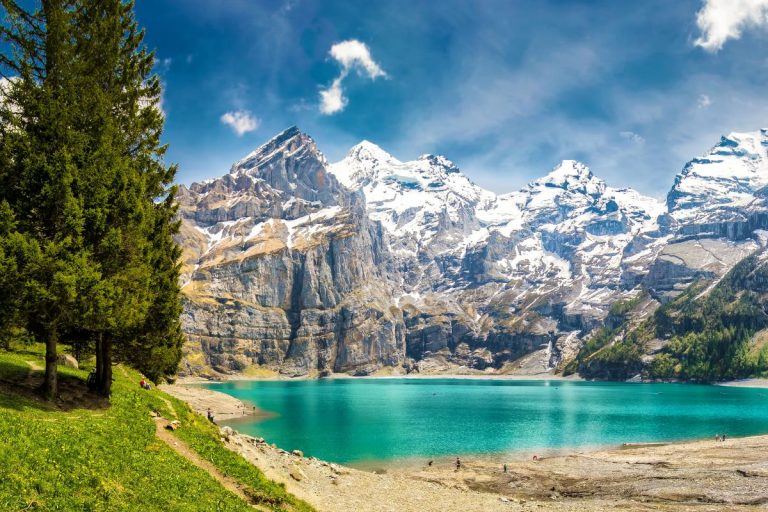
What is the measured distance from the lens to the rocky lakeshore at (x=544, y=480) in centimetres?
4678

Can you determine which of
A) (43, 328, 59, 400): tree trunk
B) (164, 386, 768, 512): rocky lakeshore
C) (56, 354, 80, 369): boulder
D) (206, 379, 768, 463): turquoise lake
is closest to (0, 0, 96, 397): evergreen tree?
(43, 328, 59, 400): tree trunk

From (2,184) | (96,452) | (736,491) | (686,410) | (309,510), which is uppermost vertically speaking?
(2,184)

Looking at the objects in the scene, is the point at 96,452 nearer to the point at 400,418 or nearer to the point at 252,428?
the point at 252,428

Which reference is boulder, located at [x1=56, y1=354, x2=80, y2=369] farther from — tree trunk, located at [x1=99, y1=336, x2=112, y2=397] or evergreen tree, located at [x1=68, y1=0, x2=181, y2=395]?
tree trunk, located at [x1=99, y1=336, x2=112, y2=397]

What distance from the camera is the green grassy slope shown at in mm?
16859

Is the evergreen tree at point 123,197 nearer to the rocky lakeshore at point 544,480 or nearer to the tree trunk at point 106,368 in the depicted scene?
the tree trunk at point 106,368

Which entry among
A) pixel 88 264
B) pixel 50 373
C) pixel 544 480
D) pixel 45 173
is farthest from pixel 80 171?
pixel 544 480

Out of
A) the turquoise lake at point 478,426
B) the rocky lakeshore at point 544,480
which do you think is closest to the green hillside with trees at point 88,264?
the rocky lakeshore at point 544,480

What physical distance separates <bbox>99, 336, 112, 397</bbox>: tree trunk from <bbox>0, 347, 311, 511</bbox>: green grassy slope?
0.89 m

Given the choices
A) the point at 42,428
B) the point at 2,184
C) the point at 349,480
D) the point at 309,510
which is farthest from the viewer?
the point at 349,480

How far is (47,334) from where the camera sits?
1105 inches

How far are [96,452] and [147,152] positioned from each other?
2224cm

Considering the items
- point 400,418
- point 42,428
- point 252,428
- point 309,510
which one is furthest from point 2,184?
point 400,418

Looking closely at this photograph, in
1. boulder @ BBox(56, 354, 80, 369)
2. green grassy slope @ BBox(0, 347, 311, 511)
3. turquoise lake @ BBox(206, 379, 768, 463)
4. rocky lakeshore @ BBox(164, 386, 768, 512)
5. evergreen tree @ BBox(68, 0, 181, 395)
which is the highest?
evergreen tree @ BBox(68, 0, 181, 395)
